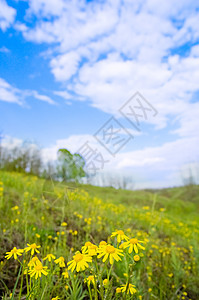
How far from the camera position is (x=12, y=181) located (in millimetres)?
5688

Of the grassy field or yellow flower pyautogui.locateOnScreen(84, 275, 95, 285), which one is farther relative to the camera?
the grassy field

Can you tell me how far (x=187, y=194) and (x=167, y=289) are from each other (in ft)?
63.4

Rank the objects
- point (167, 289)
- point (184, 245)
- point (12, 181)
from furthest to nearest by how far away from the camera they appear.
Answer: point (12, 181)
point (184, 245)
point (167, 289)

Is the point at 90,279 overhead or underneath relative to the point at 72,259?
overhead

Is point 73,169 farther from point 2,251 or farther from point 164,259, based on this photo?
point 164,259

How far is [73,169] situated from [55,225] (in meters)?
1.21

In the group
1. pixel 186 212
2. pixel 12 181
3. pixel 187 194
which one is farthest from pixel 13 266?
pixel 187 194

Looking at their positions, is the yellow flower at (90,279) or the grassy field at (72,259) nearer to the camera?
the yellow flower at (90,279)

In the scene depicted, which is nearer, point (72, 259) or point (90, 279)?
point (90, 279)

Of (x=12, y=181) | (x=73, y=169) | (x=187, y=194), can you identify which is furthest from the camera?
(x=187, y=194)

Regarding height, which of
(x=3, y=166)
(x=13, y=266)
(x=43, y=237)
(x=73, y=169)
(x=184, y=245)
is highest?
(x=3, y=166)

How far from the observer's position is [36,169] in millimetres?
14594

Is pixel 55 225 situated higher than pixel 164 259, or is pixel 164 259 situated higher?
pixel 55 225

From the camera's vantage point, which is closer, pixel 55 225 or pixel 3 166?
pixel 55 225
